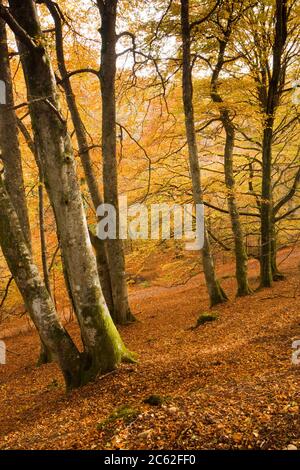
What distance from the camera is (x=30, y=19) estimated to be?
4285 millimetres

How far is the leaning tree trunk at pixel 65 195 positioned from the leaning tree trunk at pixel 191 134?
5.28 m

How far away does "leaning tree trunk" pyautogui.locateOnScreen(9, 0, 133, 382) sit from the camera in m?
4.31

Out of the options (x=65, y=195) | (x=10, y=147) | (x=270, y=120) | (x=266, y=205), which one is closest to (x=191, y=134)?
(x=270, y=120)

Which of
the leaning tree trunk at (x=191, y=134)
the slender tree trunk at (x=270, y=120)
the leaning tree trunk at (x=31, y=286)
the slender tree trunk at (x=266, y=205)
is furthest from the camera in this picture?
the slender tree trunk at (x=266, y=205)

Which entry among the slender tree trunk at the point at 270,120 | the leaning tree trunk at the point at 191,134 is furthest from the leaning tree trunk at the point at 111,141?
the slender tree trunk at the point at 270,120

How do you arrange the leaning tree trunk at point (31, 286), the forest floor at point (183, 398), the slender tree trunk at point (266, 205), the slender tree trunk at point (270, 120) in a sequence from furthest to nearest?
the slender tree trunk at point (266, 205)
the slender tree trunk at point (270, 120)
the leaning tree trunk at point (31, 286)
the forest floor at point (183, 398)

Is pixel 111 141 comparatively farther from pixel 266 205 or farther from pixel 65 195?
pixel 65 195

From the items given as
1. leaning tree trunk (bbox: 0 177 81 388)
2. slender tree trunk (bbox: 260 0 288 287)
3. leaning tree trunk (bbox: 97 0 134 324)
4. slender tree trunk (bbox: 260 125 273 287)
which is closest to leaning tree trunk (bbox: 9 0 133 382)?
leaning tree trunk (bbox: 0 177 81 388)

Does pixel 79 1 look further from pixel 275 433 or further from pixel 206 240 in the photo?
pixel 275 433

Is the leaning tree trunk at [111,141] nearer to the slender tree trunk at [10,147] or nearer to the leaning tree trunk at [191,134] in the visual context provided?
the leaning tree trunk at [191,134]

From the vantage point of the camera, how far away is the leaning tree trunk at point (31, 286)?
4270mm

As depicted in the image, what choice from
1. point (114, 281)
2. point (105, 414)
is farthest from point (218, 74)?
point (105, 414)

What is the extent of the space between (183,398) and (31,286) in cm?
220

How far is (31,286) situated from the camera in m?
4.37
